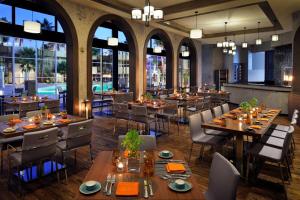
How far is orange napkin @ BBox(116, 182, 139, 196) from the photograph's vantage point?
1540mm

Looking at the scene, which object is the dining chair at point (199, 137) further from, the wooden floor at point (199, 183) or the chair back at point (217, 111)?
the chair back at point (217, 111)

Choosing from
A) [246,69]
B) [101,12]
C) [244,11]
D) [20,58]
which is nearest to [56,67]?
[20,58]

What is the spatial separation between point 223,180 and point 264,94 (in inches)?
359

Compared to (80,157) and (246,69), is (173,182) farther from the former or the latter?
(246,69)

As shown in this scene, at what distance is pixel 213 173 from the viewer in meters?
2.04

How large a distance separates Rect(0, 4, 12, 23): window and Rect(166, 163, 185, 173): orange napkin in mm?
8379

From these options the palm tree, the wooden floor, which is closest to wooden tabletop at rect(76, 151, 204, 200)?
the wooden floor

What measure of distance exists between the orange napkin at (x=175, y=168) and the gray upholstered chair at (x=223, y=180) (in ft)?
0.98

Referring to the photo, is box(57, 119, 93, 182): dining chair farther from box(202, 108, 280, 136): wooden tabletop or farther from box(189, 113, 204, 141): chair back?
box(202, 108, 280, 136): wooden tabletop

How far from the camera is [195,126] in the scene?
403 centimetres

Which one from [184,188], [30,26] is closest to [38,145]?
[184,188]

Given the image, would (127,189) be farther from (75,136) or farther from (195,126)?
(195,126)

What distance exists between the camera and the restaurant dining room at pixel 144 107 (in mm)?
2049

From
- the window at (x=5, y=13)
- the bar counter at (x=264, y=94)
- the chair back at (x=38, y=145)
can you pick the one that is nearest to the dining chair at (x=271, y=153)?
the chair back at (x=38, y=145)
